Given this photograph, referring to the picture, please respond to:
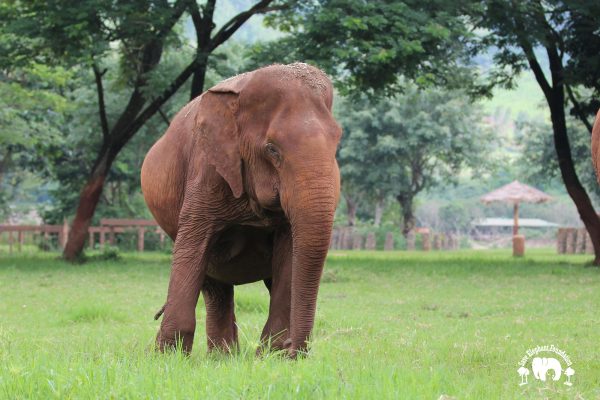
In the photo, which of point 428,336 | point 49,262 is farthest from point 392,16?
point 428,336

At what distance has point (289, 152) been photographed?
21.7 feet

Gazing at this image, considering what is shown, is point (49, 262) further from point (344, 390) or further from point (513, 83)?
point (344, 390)

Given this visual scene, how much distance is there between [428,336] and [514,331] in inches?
52.1

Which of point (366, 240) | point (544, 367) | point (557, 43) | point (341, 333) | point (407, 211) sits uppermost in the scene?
point (557, 43)

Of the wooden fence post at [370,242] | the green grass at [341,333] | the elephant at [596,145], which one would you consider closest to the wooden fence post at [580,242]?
the wooden fence post at [370,242]

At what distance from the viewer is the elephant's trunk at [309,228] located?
6.44 meters

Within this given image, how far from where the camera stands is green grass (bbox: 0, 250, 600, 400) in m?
5.35

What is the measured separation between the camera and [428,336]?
10.1 metres

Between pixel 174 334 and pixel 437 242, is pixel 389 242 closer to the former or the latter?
pixel 437 242

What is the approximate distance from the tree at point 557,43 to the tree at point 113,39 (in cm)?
583

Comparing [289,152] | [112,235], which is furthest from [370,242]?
[289,152]

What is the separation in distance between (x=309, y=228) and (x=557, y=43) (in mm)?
20803

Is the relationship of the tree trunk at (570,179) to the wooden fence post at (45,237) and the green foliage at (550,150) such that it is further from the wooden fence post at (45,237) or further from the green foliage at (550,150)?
the wooden fence post at (45,237)

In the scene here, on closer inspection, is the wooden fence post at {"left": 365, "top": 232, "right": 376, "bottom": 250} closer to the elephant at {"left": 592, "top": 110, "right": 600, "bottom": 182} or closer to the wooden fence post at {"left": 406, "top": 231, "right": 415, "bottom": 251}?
the wooden fence post at {"left": 406, "top": 231, "right": 415, "bottom": 251}
